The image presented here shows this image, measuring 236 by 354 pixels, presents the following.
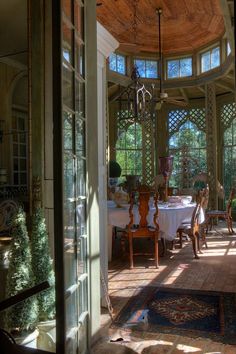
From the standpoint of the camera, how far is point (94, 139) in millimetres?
2334

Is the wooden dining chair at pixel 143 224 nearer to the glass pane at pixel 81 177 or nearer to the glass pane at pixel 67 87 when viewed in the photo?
the glass pane at pixel 81 177

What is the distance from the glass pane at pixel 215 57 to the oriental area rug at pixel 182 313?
5823 millimetres

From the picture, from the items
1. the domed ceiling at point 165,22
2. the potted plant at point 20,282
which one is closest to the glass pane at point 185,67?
the domed ceiling at point 165,22

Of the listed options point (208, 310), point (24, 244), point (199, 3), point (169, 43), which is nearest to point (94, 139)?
point (24, 244)

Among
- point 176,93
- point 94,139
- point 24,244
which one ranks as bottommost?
point 24,244

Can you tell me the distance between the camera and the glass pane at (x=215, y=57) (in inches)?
305

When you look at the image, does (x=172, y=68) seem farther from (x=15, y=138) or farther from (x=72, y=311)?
(x=72, y=311)

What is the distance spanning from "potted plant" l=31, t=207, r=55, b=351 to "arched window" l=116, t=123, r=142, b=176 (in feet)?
23.4

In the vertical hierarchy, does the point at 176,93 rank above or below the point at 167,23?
below

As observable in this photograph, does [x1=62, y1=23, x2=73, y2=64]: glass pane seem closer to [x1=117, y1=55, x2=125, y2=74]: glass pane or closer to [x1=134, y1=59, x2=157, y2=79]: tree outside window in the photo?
[x1=117, y1=55, x2=125, y2=74]: glass pane

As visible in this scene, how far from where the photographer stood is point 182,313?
2.89 metres

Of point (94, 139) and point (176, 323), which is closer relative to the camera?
point (94, 139)

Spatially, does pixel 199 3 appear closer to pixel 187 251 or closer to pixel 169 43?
pixel 169 43

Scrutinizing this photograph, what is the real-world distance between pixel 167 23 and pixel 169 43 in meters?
1.22
